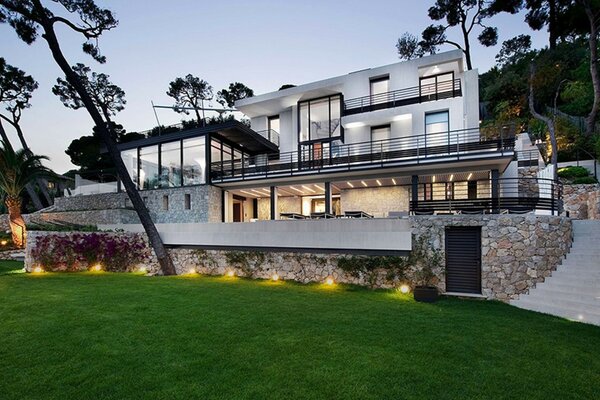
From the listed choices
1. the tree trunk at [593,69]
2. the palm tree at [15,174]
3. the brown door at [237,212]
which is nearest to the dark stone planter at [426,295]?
the brown door at [237,212]

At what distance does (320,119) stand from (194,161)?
9.08 m

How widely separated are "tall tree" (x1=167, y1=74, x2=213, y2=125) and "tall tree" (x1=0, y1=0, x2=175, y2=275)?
20012 mm

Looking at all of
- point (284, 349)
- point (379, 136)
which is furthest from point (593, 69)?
point (284, 349)

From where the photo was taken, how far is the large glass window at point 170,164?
1947 cm

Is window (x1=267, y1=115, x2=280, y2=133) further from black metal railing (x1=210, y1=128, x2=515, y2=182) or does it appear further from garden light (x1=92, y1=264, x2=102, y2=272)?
garden light (x1=92, y1=264, x2=102, y2=272)

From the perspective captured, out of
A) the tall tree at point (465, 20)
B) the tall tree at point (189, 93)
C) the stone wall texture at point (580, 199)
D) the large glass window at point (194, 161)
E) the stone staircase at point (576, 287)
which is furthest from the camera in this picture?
the tall tree at point (189, 93)

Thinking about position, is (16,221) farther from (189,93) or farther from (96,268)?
(189,93)

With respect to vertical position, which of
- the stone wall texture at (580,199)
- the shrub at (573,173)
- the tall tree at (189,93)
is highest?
the tall tree at (189,93)

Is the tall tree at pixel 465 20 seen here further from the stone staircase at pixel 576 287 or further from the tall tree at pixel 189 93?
the tall tree at pixel 189 93

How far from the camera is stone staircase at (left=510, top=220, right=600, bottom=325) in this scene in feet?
24.1

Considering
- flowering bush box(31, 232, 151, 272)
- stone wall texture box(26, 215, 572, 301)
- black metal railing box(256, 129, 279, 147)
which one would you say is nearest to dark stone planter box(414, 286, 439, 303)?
stone wall texture box(26, 215, 572, 301)

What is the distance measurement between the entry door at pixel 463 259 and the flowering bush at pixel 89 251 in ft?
45.6

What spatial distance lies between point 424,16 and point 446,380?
114 feet

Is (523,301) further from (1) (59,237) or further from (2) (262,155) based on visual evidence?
(1) (59,237)
